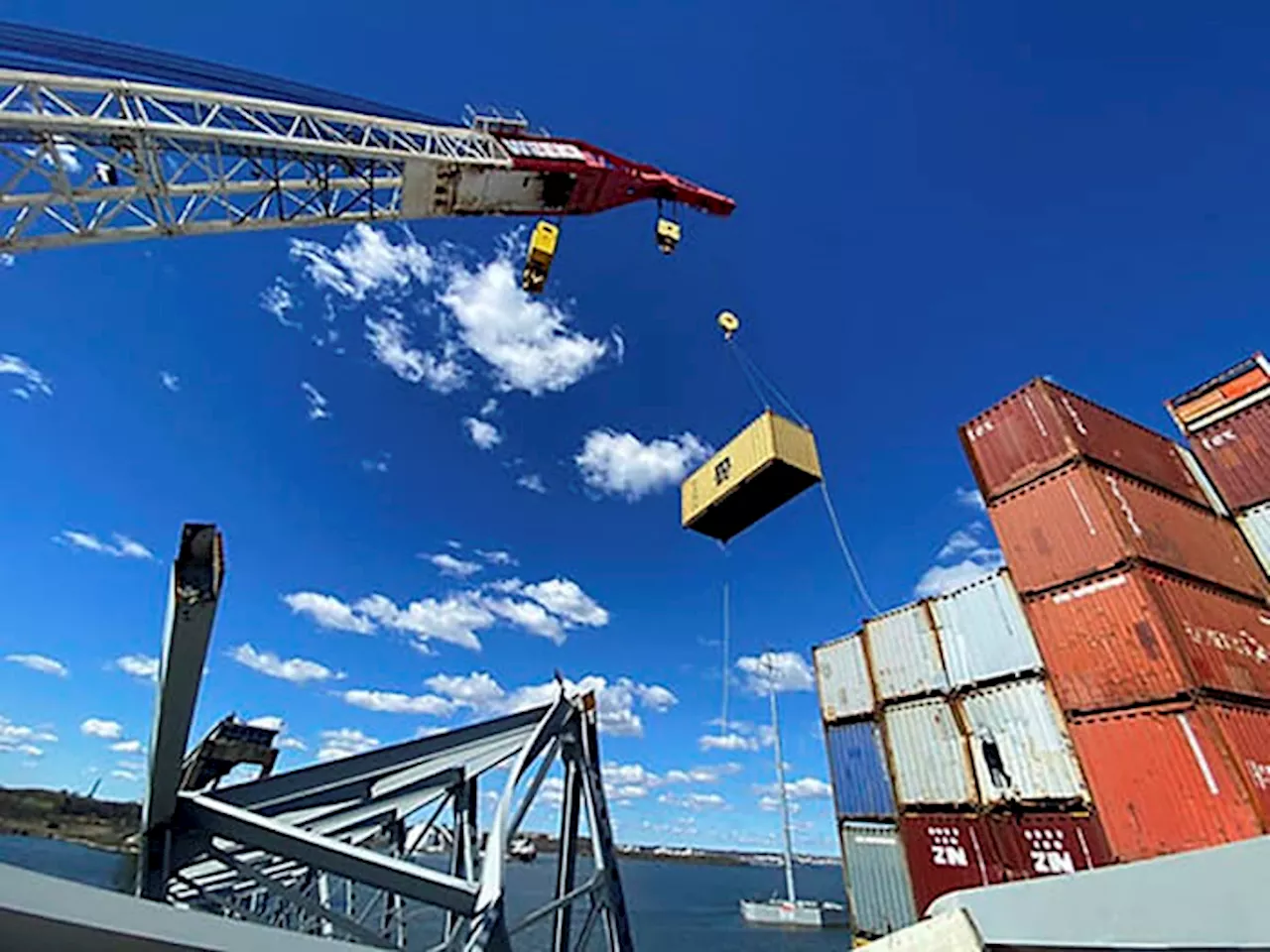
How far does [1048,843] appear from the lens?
14.5 meters

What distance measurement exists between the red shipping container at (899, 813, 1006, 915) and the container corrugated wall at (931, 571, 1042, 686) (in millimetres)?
3751

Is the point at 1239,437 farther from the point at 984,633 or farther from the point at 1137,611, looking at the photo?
the point at 984,633

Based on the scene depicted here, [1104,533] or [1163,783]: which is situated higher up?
[1104,533]

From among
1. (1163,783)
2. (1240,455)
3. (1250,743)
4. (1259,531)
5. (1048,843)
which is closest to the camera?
(1163,783)

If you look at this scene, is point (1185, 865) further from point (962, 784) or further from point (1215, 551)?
point (1215, 551)

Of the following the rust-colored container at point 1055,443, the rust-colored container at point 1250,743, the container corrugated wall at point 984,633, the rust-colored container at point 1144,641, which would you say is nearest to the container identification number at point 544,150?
the rust-colored container at point 1055,443

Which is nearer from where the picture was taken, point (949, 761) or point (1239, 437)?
point (949, 761)

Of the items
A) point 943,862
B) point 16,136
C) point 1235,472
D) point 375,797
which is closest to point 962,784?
point 943,862

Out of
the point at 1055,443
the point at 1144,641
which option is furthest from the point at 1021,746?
the point at 1055,443

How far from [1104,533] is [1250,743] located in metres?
5.09

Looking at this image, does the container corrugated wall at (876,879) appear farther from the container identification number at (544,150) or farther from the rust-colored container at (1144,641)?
the container identification number at (544,150)

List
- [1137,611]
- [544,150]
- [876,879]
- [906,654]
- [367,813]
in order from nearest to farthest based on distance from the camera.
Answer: [367,813] < [1137,611] < [876,879] < [906,654] < [544,150]

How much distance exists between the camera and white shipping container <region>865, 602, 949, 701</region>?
1888 centimetres

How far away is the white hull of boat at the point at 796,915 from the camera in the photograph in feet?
217
